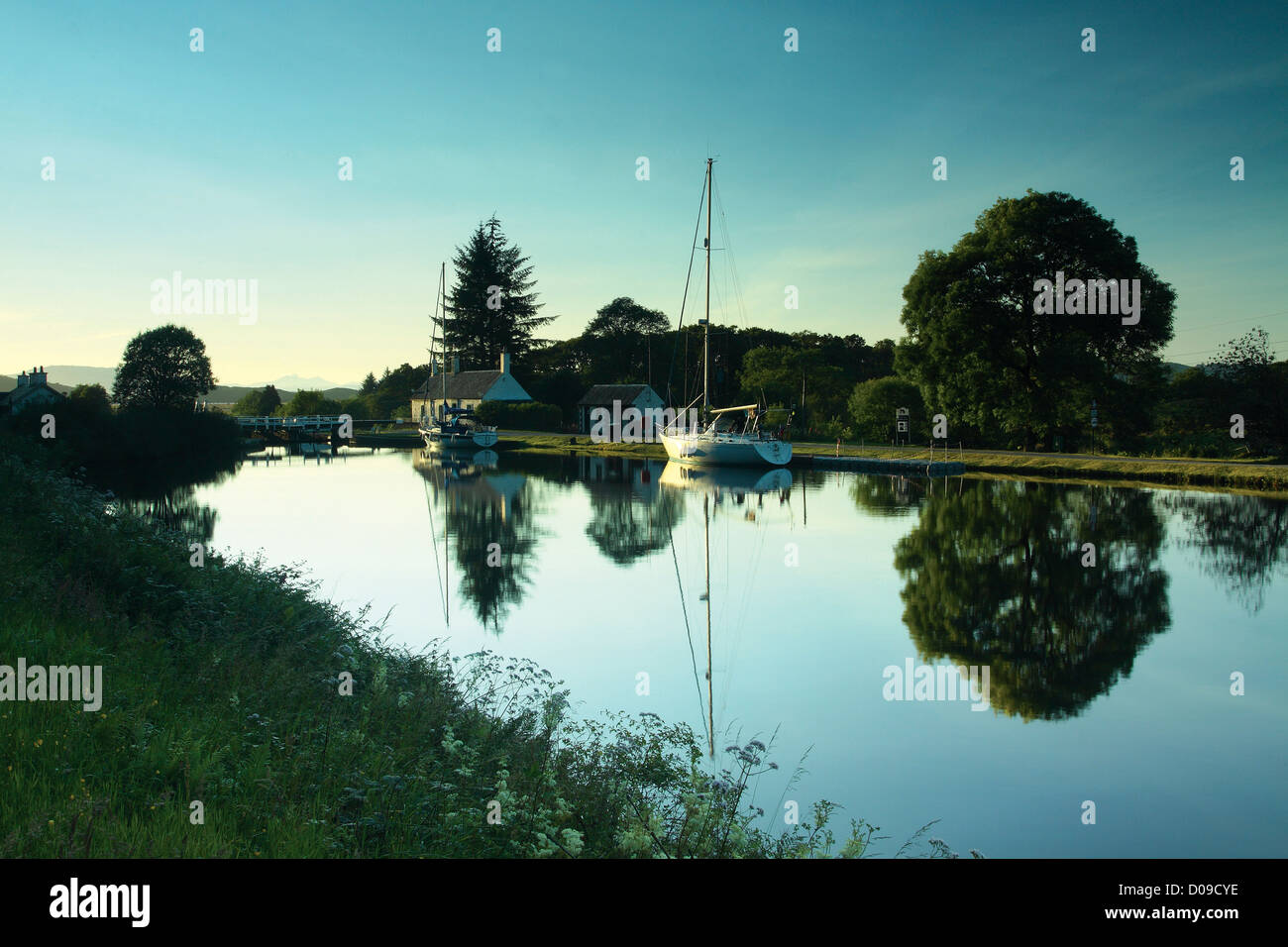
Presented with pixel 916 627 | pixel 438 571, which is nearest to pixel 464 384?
pixel 438 571

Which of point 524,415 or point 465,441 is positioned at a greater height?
point 524,415

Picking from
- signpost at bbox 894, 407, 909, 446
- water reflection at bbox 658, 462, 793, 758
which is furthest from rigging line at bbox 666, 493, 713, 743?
signpost at bbox 894, 407, 909, 446

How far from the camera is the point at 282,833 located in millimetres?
4840

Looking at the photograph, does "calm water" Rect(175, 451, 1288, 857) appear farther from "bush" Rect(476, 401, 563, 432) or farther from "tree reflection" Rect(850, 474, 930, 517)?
"bush" Rect(476, 401, 563, 432)

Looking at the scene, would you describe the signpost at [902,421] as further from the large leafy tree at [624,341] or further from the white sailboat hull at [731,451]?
the large leafy tree at [624,341]

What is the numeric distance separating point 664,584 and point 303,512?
51.0 ft

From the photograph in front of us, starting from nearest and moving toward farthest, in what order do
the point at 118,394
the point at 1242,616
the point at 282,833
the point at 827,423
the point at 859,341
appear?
1. the point at 282,833
2. the point at 1242,616
3. the point at 827,423
4. the point at 118,394
5. the point at 859,341

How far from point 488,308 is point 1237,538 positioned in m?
74.8

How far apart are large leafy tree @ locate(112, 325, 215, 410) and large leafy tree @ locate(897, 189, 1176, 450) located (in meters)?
55.2

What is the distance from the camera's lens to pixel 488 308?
85.4 meters

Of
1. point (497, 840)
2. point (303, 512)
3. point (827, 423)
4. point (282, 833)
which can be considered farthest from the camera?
point (827, 423)

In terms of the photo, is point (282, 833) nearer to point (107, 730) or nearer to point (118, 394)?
point (107, 730)

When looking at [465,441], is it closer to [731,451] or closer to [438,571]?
[731,451]
